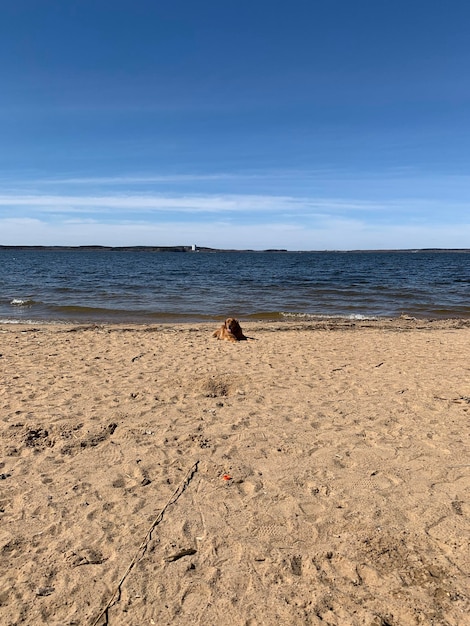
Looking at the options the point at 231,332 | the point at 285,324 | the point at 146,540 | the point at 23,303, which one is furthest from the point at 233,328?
the point at 23,303

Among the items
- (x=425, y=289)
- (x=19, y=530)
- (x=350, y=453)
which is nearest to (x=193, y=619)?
(x=19, y=530)

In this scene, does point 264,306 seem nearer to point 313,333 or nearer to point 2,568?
point 313,333

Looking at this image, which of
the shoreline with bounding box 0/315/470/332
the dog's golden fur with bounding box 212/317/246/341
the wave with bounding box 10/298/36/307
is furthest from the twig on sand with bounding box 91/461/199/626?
the wave with bounding box 10/298/36/307

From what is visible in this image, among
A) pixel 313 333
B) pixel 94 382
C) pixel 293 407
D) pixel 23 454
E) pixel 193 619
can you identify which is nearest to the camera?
pixel 193 619

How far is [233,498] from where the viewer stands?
13.0 feet

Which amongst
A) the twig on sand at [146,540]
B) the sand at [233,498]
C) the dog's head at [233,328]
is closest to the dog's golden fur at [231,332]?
the dog's head at [233,328]

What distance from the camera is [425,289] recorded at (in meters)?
28.6

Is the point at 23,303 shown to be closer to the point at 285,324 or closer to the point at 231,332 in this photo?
the point at 285,324

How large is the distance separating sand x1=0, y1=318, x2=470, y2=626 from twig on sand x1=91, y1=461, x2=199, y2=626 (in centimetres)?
1

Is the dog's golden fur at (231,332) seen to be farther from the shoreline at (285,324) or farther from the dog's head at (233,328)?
the shoreline at (285,324)

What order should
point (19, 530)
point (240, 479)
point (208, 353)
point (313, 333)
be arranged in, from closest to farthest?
point (19, 530) < point (240, 479) < point (208, 353) < point (313, 333)

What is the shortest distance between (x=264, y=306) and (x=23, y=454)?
16593mm

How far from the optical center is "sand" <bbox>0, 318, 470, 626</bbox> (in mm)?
2850

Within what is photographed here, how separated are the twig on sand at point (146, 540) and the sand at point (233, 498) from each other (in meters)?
0.01
